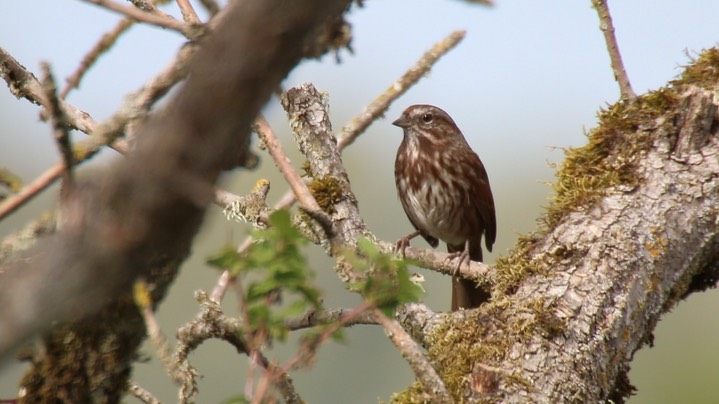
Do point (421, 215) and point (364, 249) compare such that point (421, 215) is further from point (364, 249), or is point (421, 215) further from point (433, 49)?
point (364, 249)

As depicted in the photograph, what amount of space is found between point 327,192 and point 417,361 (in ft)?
5.11

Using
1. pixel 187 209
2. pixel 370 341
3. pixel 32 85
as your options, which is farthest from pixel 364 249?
pixel 370 341

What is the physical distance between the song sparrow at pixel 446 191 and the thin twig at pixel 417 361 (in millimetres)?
3613

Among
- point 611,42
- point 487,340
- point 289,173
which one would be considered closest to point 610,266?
point 487,340

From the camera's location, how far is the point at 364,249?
77.8 inches

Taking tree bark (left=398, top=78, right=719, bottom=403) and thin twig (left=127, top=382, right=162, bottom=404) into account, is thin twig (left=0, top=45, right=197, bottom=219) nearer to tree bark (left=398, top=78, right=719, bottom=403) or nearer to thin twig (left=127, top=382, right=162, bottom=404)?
thin twig (left=127, top=382, right=162, bottom=404)

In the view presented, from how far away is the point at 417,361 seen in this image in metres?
2.51

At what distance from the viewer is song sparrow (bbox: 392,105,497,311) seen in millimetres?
6402

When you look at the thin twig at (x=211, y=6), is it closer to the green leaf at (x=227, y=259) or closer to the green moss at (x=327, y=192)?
the green leaf at (x=227, y=259)

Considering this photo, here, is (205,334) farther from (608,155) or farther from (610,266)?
(608,155)

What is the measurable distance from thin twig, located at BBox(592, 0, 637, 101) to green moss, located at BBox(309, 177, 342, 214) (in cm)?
136

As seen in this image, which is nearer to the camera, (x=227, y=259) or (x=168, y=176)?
(x=168, y=176)

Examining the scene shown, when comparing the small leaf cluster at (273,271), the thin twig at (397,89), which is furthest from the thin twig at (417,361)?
the thin twig at (397,89)

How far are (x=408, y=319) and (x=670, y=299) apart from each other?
3.57 ft
